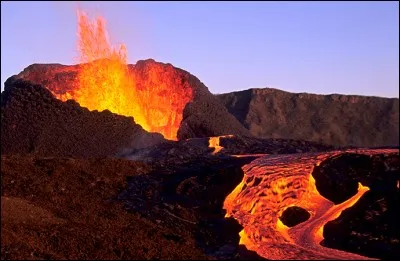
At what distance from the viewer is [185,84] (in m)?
21.6

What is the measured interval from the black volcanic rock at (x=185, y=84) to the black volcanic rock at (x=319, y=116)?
69.1 ft

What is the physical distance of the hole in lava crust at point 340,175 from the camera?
11.9 meters

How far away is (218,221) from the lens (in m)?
10.5

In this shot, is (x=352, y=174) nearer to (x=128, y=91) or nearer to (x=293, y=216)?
(x=293, y=216)

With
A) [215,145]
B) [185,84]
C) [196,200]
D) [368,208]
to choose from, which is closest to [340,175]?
[368,208]

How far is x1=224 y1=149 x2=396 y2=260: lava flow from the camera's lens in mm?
9602

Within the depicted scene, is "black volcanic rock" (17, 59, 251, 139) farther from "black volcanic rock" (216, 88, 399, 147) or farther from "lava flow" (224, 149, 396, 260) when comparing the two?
"black volcanic rock" (216, 88, 399, 147)

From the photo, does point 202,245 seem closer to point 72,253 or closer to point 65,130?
point 72,253

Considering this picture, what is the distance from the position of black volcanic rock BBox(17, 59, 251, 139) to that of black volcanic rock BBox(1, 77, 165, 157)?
3945 millimetres

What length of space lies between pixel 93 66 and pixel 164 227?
34.8ft

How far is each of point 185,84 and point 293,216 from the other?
11.0m

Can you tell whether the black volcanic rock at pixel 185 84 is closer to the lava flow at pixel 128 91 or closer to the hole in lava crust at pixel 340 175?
the lava flow at pixel 128 91

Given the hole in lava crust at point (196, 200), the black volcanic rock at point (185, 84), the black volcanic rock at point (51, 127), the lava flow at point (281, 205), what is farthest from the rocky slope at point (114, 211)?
the black volcanic rock at point (185, 84)

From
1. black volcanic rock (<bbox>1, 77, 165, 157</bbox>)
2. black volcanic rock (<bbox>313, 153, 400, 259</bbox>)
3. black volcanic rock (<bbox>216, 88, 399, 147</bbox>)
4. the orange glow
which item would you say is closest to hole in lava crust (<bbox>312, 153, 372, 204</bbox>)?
black volcanic rock (<bbox>313, 153, 400, 259</bbox>)
